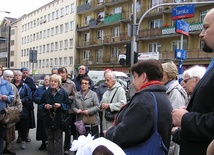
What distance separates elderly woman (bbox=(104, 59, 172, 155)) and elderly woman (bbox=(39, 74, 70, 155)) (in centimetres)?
338

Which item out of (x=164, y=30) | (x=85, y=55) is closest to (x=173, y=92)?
(x=164, y=30)

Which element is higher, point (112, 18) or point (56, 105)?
point (112, 18)

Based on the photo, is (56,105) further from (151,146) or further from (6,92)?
(151,146)

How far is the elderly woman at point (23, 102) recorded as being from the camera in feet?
23.9

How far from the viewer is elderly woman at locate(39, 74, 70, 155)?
6309mm

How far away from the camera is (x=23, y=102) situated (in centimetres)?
735

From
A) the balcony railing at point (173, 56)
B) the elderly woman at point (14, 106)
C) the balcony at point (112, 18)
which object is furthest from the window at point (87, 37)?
the elderly woman at point (14, 106)

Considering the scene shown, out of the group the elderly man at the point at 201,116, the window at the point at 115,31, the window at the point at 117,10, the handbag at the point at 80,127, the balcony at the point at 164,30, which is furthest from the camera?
the window at the point at 115,31

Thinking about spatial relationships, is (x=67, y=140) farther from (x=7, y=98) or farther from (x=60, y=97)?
(x=7, y=98)

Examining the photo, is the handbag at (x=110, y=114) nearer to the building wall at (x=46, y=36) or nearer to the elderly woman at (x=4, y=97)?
the elderly woman at (x=4, y=97)

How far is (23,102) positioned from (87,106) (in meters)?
1.91

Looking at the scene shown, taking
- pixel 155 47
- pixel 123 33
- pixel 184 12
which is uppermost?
pixel 123 33

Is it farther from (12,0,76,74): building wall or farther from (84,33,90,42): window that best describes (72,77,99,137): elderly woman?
(12,0,76,74): building wall

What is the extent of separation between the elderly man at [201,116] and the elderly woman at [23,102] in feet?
18.0
